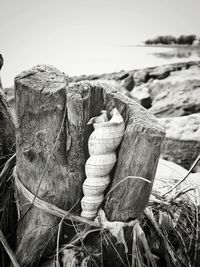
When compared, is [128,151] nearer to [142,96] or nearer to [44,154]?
[44,154]

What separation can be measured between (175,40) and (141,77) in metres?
0.84

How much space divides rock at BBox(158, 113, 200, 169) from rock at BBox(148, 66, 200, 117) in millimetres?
484

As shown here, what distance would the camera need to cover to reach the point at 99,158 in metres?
0.67

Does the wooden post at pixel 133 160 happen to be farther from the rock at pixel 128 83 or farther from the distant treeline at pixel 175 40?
the distant treeline at pixel 175 40

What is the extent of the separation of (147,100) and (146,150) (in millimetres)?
2767

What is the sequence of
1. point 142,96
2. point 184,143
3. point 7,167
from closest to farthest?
point 7,167
point 184,143
point 142,96

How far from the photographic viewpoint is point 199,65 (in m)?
3.51

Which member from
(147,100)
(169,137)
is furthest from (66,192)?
(147,100)

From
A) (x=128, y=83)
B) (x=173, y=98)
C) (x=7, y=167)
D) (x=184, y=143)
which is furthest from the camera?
(x=128, y=83)

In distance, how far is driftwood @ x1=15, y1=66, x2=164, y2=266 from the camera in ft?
2.14

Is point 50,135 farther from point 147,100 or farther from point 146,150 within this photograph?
point 147,100

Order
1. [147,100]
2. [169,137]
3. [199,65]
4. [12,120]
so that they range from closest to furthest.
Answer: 1. [12,120]
2. [169,137]
3. [147,100]
4. [199,65]

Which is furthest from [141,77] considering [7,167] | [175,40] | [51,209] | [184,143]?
[51,209]

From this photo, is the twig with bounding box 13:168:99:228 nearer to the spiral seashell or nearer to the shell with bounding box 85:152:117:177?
the spiral seashell
